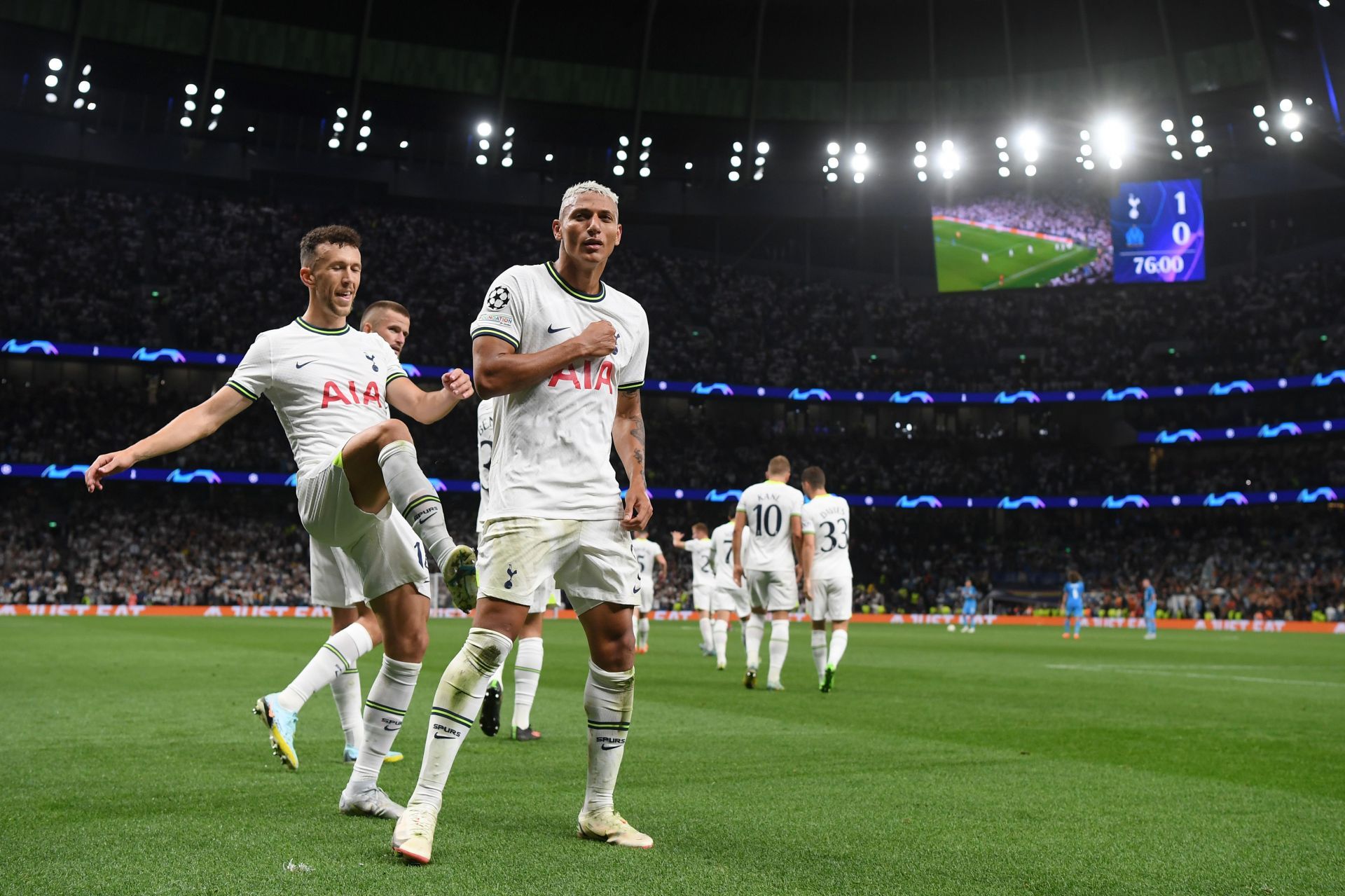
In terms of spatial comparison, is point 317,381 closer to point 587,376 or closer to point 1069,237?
Answer: point 587,376

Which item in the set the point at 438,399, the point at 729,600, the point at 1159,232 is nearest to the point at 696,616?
the point at 1159,232

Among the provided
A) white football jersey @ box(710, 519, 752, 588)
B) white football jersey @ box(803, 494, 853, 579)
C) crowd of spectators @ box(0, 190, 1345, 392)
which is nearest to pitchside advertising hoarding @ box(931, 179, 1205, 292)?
crowd of spectators @ box(0, 190, 1345, 392)

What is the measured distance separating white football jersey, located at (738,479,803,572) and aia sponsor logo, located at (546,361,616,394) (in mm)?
8702

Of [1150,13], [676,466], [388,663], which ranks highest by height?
[1150,13]

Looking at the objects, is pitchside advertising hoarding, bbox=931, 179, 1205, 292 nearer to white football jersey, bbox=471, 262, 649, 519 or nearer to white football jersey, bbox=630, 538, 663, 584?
white football jersey, bbox=630, 538, 663, 584

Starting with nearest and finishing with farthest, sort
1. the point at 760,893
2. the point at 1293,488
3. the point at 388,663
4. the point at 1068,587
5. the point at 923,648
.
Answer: the point at 760,893, the point at 388,663, the point at 923,648, the point at 1068,587, the point at 1293,488

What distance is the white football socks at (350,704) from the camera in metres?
7.00

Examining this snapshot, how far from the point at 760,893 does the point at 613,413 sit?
211 cm

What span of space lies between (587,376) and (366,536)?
144 cm

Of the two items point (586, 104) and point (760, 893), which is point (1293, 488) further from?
point (760, 893)

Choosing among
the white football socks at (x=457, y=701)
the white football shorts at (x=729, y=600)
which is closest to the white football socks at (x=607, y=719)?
the white football socks at (x=457, y=701)

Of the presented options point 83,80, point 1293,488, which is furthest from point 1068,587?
point 83,80

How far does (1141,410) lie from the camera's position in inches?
2304

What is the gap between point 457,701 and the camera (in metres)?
4.59
